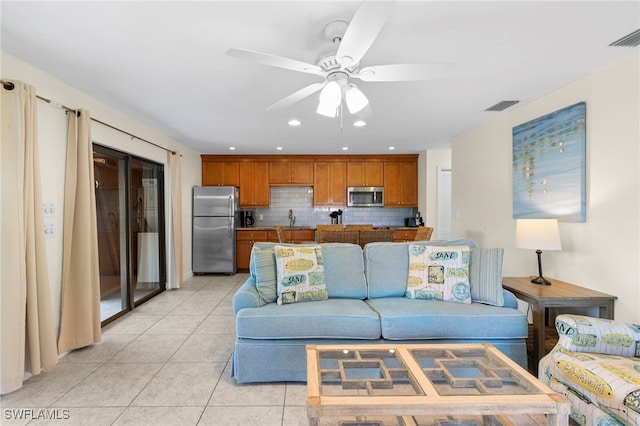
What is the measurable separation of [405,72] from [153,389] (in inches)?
106

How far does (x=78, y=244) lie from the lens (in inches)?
105

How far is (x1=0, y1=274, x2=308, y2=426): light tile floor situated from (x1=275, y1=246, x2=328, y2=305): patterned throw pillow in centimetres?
64

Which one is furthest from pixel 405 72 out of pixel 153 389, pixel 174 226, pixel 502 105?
pixel 174 226

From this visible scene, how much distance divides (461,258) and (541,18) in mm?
1722

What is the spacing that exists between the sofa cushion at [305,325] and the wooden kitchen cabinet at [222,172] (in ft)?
14.4

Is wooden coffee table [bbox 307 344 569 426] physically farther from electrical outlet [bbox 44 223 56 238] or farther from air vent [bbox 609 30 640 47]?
electrical outlet [bbox 44 223 56 238]

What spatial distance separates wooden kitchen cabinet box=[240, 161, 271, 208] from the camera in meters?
6.19

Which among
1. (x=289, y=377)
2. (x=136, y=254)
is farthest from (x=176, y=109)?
(x=289, y=377)

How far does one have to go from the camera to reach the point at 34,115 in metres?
2.22

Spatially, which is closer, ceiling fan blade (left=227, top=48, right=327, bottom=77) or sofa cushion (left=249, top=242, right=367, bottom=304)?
ceiling fan blade (left=227, top=48, right=327, bottom=77)

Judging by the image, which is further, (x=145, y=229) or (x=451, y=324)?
(x=145, y=229)

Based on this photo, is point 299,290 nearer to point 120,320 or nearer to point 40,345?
point 40,345

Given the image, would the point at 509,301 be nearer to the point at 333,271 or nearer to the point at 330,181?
the point at 333,271

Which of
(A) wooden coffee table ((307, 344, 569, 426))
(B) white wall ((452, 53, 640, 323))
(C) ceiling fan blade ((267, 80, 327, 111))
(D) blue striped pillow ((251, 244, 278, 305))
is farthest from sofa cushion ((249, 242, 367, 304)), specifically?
(B) white wall ((452, 53, 640, 323))
